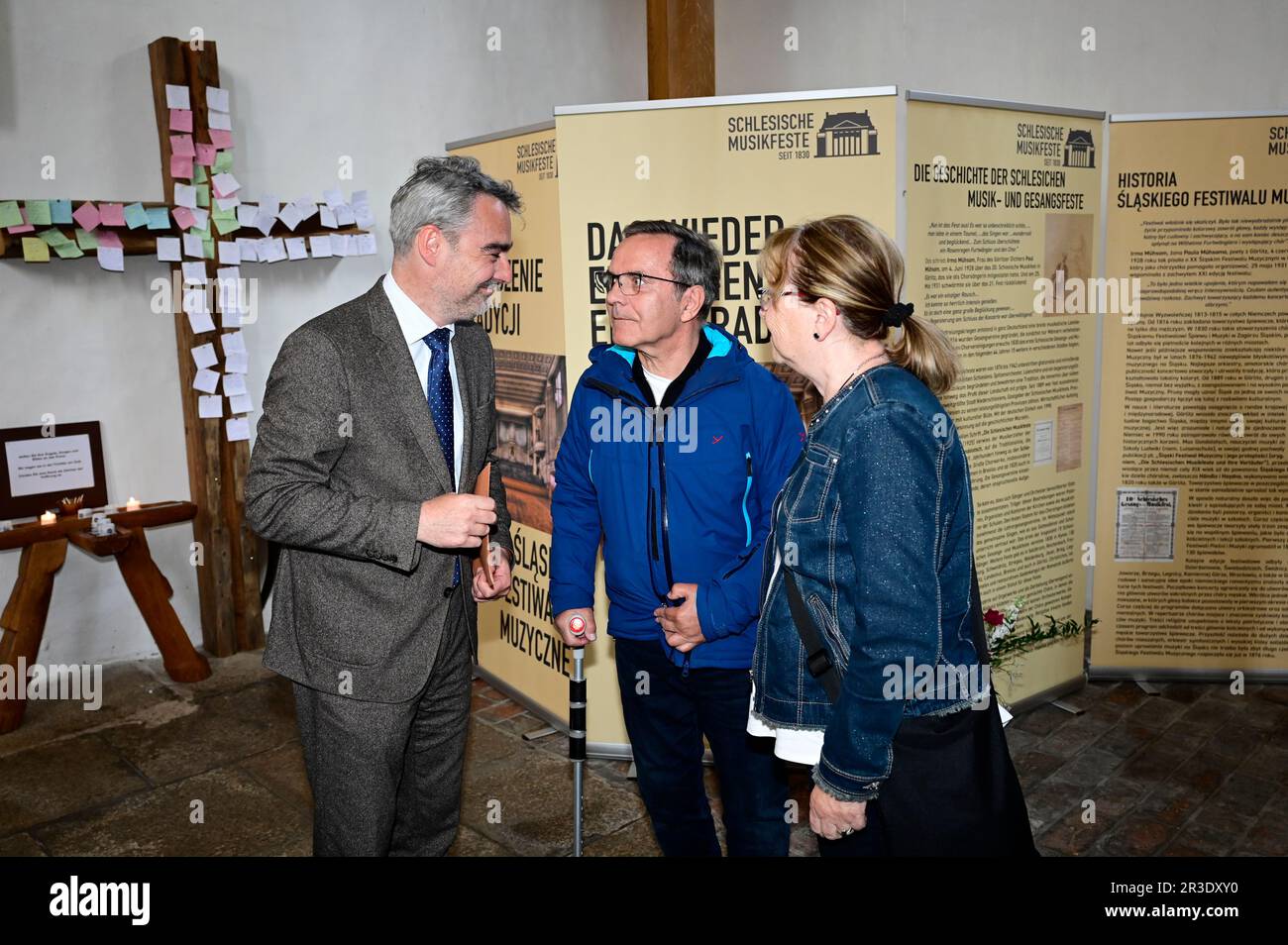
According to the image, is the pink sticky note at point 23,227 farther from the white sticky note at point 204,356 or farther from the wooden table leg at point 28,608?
the wooden table leg at point 28,608

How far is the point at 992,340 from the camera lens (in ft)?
12.4

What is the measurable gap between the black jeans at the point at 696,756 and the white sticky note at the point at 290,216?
11.0 feet

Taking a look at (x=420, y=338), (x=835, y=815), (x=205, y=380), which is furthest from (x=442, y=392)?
(x=205, y=380)

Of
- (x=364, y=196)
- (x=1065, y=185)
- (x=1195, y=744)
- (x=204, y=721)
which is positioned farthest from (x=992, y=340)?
(x=204, y=721)

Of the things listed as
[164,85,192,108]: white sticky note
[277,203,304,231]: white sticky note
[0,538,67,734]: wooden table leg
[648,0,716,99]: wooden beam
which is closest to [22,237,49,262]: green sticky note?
[164,85,192,108]: white sticky note

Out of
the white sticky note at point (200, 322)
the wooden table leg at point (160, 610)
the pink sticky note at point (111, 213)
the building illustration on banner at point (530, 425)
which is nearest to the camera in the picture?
the building illustration on banner at point (530, 425)

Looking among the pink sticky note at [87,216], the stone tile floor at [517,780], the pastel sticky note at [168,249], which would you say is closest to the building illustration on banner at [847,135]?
the stone tile floor at [517,780]

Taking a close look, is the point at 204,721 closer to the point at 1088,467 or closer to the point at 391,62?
the point at 391,62

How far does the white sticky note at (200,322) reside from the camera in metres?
4.76

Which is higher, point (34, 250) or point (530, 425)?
point (34, 250)

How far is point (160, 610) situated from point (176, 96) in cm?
232

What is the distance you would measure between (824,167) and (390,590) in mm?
2094

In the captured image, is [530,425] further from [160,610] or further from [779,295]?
[779,295]

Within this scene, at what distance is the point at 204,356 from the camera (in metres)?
4.80
